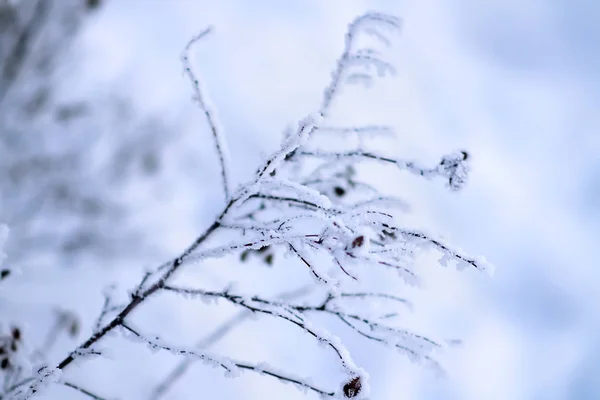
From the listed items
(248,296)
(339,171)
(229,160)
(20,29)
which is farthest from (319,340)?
(20,29)

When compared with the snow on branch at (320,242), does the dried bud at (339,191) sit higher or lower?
higher

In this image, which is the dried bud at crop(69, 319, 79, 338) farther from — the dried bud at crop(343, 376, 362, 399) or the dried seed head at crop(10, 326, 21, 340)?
the dried bud at crop(343, 376, 362, 399)

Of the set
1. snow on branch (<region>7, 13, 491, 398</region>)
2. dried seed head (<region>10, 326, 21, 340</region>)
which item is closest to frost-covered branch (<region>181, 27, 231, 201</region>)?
snow on branch (<region>7, 13, 491, 398</region>)

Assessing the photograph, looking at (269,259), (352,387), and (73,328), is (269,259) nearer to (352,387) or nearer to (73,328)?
(352,387)

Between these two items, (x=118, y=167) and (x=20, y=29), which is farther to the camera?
(x=118, y=167)

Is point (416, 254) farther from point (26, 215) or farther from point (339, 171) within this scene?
point (26, 215)

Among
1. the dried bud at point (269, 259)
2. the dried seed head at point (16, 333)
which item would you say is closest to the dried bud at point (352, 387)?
the dried bud at point (269, 259)

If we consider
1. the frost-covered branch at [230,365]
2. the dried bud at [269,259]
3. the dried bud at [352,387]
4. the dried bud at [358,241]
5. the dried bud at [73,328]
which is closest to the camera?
the dried bud at [358,241]

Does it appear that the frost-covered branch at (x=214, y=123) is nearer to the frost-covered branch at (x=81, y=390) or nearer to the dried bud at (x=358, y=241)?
the dried bud at (x=358, y=241)

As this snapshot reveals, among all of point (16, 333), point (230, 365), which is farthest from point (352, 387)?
point (16, 333)
